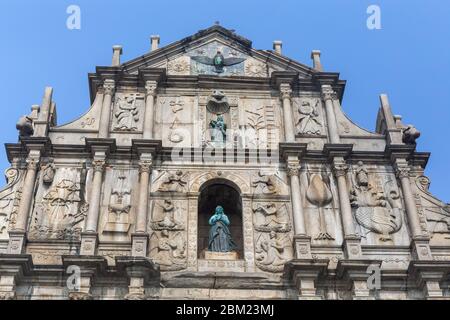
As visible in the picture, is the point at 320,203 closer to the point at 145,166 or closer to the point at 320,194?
the point at 320,194

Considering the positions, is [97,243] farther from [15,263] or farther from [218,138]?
[218,138]

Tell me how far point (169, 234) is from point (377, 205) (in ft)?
14.3

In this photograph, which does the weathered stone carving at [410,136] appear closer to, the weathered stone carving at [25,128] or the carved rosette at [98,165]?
the carved rosette at [98,165]

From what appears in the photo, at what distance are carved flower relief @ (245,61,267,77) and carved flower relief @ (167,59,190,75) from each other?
1.49 metres

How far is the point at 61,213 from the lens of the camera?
13.7 meters

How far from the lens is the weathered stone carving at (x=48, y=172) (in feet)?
46.4

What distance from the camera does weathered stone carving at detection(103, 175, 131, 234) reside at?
13.5 m

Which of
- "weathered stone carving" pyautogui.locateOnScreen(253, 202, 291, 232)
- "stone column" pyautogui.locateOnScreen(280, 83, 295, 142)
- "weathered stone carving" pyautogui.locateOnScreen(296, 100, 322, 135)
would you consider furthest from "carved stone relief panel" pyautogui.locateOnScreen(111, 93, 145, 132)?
"weathered stone carving" pyautogui.locateOnScreen(296, 100, 322, 135)

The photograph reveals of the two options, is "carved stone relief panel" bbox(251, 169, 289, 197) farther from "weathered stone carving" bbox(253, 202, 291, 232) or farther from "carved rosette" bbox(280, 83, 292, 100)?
"carved rosette" bbox(280, 83, 292, 100)

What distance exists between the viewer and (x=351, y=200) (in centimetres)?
1418

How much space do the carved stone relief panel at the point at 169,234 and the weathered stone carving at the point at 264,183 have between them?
5.08 feet

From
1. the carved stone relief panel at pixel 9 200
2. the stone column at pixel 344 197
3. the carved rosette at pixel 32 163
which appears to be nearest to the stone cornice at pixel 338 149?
the stone column at pixel 344 197

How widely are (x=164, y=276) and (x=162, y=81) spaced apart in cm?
536
